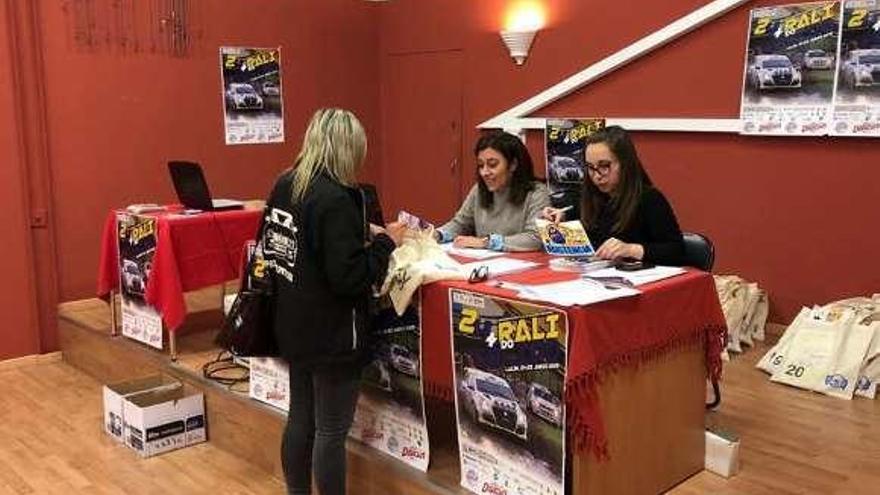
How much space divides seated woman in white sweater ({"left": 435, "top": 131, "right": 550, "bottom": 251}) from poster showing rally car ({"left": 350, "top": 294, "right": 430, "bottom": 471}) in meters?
0.61

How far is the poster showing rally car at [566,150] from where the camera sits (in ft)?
A: 16.9

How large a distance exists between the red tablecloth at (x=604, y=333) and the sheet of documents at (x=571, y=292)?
24 mm

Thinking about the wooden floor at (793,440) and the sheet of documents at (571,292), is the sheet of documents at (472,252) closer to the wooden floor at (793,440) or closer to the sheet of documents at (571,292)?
the sheet of documents at (571,292)

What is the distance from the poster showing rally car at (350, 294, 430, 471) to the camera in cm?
265

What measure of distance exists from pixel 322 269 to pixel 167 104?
11.2 feet

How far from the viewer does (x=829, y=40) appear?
405 centimetres

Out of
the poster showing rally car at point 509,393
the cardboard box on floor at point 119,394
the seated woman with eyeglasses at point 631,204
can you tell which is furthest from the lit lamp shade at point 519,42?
the poster showing rally car at point 509,393

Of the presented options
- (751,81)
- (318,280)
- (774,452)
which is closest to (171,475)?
(318,280)

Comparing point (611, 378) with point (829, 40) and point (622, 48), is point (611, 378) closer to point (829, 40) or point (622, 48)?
point (829, 40)

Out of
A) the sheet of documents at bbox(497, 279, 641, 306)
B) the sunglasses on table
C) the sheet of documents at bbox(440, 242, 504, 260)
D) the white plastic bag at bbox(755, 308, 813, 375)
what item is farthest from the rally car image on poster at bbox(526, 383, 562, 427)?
the white plastic bag at bbox(755, 308, 813, 375)

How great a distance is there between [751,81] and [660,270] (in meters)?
2.19

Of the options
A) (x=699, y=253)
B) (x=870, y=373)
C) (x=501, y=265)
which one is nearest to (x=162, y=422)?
(x=501, y=265)

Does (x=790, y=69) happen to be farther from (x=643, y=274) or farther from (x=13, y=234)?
(x=13, y=234)

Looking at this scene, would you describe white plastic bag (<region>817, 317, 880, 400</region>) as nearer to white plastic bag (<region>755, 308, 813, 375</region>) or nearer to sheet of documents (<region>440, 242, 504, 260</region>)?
white plastic bag (<region>755, 308, 813, 375</region>)
